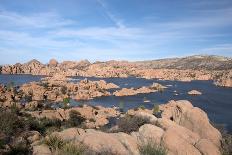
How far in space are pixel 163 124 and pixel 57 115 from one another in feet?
116

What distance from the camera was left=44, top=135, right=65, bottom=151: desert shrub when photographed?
38.0ft

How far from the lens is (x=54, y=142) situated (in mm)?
11938

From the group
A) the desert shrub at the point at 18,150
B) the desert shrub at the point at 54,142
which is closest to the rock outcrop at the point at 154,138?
the desert shrub at the point at 54,142

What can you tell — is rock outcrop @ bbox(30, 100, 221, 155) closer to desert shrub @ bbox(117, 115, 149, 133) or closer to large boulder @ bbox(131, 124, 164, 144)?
large boulder @ bbox(131, 124, 164, 144)

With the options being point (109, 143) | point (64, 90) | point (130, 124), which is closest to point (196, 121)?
point (130, 124)

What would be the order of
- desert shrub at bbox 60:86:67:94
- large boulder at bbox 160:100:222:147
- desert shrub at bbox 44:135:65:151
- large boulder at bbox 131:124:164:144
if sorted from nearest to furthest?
desert shrub at bbox 44:135:65:151 → large boulder at bbox 131:124:164:144 → large boulder at bbox 160:100:222:147 → desert shrub at bbox 60:86:67:94

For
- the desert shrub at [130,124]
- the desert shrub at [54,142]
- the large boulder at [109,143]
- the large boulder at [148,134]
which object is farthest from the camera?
the desert shrub at [130,124]

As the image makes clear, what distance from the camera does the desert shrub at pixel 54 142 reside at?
1159 cm

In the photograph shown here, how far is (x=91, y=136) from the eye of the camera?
13578mm

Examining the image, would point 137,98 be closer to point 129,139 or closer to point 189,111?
point 189,111

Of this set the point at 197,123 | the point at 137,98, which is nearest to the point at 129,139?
the point at 197,123

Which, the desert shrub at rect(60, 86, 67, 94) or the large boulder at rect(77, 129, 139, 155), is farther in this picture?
the desert shrub at rect(60, 86, 67, 94)

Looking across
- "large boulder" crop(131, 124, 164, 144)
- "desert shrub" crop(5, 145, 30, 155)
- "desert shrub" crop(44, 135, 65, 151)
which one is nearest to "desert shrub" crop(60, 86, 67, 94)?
"large boulder" crop(131, 124, 164, 144)

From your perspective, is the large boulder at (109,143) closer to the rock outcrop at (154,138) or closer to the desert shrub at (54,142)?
the rock outcrop at (154,138)
